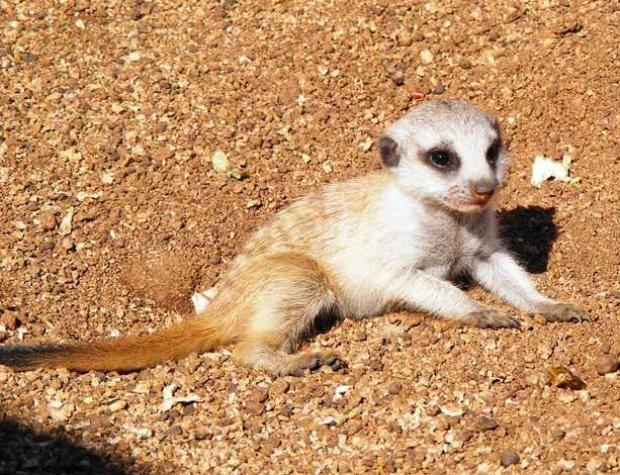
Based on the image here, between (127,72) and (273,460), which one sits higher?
(127,72)

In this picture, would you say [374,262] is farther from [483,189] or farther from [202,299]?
[202,299]

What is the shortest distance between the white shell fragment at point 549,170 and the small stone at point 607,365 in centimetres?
153

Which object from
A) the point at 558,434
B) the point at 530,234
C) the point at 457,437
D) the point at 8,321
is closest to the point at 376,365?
the point at 457,437

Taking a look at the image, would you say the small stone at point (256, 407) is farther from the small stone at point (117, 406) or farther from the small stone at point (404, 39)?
the small stone at point (404, 39)

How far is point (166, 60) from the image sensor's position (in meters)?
5.70

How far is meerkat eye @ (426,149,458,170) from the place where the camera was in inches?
165

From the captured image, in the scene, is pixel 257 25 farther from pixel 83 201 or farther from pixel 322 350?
pixel 322 350

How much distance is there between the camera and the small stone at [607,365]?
392 centimetres

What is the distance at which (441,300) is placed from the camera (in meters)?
4.40

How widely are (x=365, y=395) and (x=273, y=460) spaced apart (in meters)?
0.46

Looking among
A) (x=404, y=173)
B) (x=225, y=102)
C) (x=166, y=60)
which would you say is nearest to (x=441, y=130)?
(x=404, y=173)

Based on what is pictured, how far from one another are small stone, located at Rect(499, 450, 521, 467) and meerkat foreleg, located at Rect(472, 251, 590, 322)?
0.96m

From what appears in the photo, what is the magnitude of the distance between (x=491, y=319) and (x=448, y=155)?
68cm

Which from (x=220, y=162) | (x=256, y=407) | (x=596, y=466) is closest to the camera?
(x=596, y=466)
